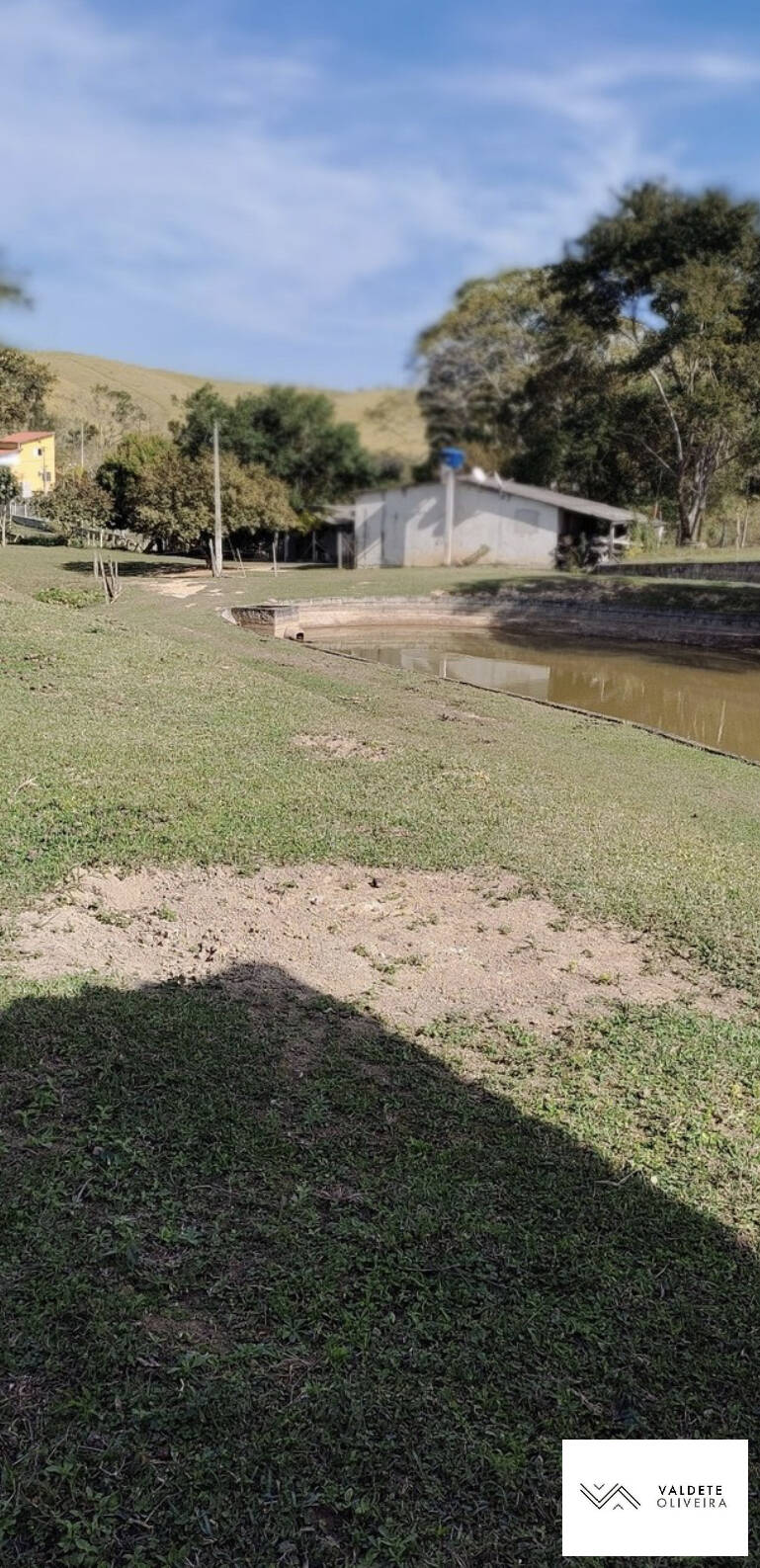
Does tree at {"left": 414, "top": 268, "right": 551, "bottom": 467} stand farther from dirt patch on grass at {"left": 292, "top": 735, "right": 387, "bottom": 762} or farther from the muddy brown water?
dirt patch on grass at {"left": 292, "top": 735, "right": 387, "bottom": 762}

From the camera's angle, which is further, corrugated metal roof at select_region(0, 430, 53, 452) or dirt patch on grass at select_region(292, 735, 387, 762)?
corrugated metal roof at select_region(0, 430, 53, 452)

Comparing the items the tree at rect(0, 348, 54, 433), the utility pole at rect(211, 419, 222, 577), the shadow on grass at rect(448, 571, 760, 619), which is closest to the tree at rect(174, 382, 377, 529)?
the tree at rect(0, 348, 54, 433)

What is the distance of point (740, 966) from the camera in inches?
182

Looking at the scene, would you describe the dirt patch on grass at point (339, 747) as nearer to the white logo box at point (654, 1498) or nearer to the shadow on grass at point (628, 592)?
the white logo box at point (654, 1498)

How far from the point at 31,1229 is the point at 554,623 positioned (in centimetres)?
2363

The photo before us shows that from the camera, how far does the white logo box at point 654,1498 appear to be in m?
1.96

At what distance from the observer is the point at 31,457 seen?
45969mm

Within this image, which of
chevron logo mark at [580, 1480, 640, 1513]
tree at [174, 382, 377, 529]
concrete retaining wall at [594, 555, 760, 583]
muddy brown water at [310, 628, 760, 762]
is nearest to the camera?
chevron logo mark at [580, 1480, 640, 1513]

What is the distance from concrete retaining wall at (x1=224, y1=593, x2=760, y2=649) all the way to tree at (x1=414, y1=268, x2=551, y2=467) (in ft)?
59.4

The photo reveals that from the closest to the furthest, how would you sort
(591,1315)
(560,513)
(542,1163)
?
(591,1315) → (542,1163) → (560,513)

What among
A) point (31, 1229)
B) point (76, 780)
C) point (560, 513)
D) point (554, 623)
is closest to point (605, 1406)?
point (31, 1229)

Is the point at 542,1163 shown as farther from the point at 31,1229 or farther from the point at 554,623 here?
the point at 554,623

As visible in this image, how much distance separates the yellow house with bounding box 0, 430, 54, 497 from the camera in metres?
43.2

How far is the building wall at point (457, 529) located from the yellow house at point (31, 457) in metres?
15.6
